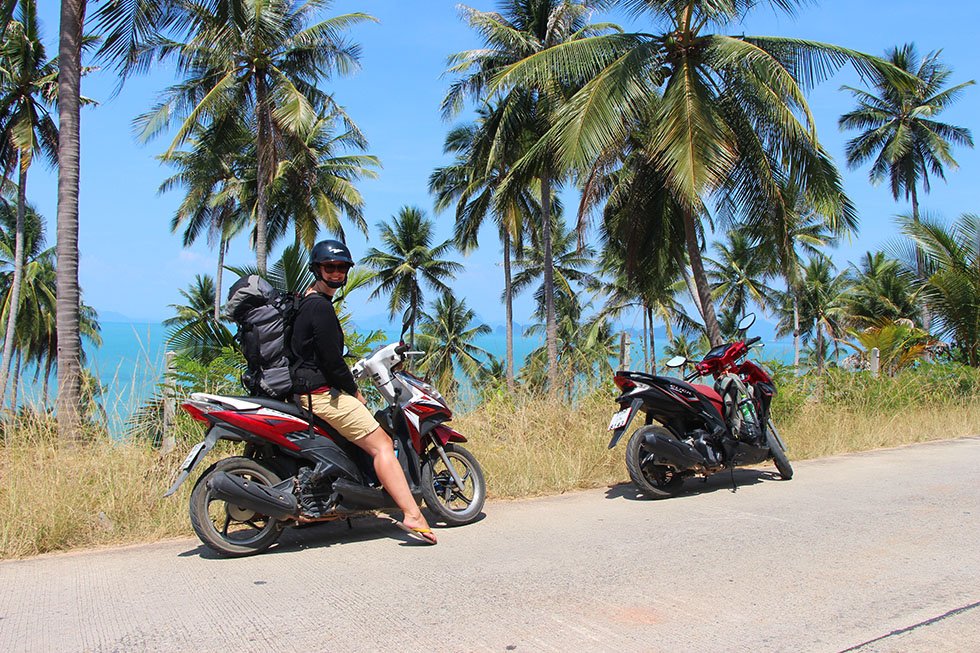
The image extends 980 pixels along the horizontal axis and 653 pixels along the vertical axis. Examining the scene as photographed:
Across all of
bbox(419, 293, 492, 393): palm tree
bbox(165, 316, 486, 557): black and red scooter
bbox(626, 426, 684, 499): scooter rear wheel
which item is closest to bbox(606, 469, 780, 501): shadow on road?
bbox(626, 426, 684, 499): scooter rear wheel

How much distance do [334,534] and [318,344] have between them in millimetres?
1435

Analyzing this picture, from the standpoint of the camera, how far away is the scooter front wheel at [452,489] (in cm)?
542

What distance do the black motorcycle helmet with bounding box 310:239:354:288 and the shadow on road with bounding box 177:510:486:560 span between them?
169cm

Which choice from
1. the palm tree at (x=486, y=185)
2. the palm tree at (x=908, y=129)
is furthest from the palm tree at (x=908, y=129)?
the palm tree at (x=486, y=185)

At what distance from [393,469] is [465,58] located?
77.2ft

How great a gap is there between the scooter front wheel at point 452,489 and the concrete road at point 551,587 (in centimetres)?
13

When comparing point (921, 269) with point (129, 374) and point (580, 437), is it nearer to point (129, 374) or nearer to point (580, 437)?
point (580, 437)

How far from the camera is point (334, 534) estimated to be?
17.6 ft

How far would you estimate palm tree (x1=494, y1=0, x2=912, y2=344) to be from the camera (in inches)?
479

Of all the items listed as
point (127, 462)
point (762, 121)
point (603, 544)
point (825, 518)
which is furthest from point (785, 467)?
point (762, 121)

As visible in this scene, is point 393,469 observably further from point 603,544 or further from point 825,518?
point 825,518

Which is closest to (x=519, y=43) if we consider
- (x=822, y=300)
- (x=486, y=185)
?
(x=486, y=185)

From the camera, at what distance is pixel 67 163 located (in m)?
9.47

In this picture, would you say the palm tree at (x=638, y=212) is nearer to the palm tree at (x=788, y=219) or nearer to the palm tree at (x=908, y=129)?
the palm tree at (x=788, y=219)
